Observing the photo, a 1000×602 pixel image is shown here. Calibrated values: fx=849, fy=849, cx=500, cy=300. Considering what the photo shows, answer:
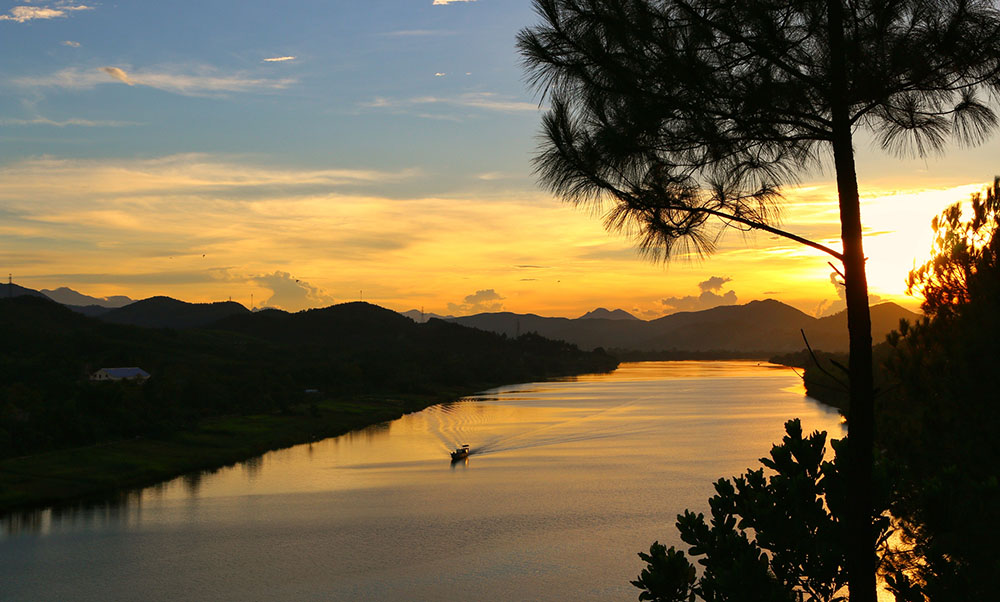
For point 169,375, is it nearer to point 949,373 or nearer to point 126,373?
point 126,373

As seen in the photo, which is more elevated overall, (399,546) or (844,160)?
(844,160)

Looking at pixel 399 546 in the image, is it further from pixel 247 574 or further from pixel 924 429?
pixel 924 429

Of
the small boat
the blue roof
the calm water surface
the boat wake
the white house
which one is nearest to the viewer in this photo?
the calm water surface

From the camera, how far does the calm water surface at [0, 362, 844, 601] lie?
28094 mm

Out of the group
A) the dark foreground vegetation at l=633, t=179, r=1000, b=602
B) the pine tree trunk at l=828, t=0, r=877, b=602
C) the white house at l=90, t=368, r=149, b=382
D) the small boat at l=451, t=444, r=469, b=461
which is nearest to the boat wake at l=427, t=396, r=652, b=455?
the small boat at l=451, t=444, r=469, b=461

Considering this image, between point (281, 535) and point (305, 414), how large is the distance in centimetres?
4468

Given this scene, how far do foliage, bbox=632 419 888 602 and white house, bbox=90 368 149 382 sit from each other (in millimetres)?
93907

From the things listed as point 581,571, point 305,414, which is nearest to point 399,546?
point 581,571

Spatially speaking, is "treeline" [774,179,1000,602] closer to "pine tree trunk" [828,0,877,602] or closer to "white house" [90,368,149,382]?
"pine tree trunk" [828,0,877,602]

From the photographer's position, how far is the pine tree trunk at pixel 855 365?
8.17 metres

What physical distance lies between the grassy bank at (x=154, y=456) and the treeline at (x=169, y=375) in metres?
2.19

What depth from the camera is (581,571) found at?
2881cm

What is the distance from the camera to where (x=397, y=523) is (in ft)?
121

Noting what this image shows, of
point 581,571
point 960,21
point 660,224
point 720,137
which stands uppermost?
point 960,21
